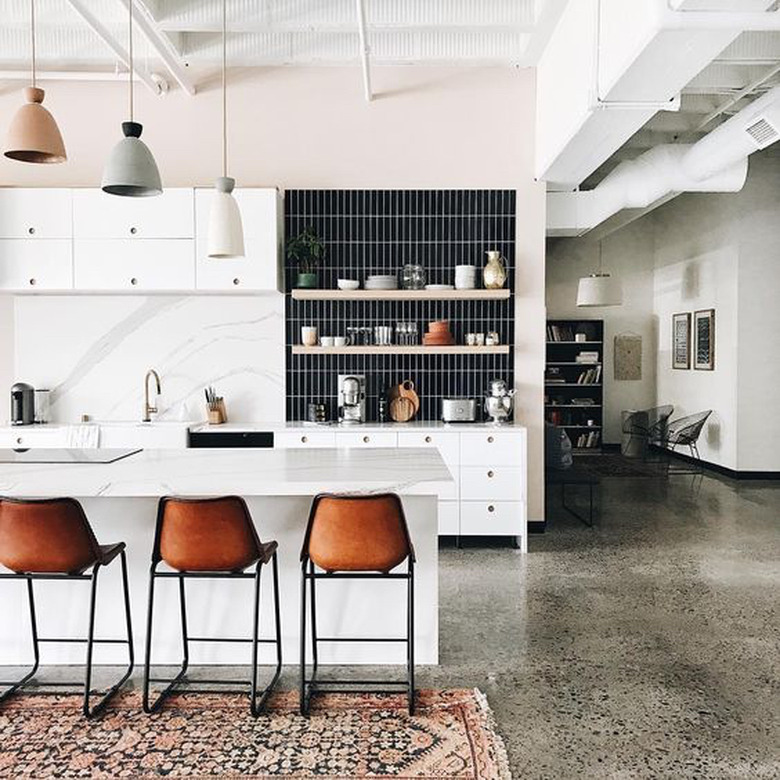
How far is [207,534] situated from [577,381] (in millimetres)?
9732

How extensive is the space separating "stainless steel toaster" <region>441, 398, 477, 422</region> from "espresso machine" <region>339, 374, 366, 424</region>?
2.06 ft

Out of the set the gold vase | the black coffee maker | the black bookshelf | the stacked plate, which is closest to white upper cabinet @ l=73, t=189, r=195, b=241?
the black coffee maker

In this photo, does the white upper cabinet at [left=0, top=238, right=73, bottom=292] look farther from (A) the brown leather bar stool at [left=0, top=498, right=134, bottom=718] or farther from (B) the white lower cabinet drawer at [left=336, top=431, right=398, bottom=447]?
(A) the brown leather bar stool at [left=0, top=498, right=134, bottom=718]

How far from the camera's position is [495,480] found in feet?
19.7

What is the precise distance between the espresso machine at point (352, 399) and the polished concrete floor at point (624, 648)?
125 centimetres

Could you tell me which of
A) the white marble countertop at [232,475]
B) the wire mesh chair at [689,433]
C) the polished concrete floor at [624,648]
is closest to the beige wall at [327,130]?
the polished concrete floor at [624,648]

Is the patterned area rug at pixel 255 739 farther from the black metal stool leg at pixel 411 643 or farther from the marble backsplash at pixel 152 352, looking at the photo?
the marble backsplash at pixel 152 352

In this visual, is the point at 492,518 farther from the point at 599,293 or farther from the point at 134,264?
the point at 599,293

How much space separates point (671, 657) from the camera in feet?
12.9

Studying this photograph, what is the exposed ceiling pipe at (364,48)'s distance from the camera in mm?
4934

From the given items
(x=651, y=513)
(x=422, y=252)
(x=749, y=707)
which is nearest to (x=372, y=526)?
(x=749, y=707)

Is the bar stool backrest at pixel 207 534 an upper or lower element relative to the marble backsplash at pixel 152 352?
lower

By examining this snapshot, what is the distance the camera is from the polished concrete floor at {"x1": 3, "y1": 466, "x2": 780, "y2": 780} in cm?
305

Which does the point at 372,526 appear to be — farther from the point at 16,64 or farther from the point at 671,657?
the point at 16,64
